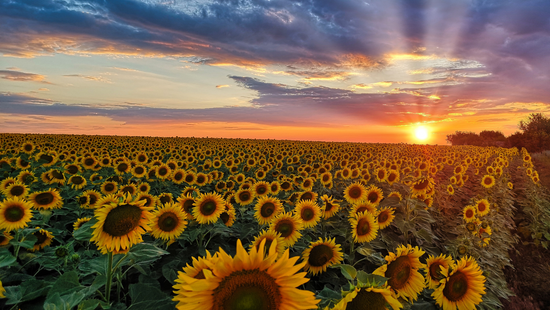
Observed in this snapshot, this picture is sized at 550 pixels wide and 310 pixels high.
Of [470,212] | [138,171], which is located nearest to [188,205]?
[138,171]

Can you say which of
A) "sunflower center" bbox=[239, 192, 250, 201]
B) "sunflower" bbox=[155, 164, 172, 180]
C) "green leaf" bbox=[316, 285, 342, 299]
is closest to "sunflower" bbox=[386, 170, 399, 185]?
"sunflower center" bbox=[239, 192, 250, 201]

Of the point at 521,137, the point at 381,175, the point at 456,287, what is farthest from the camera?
the point at 521,137

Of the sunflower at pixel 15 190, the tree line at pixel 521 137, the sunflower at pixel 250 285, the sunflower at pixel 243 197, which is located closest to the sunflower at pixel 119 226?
the sunflower at pixel 250 285

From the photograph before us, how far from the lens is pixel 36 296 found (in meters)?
2.53

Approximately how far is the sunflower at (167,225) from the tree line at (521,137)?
219 feet

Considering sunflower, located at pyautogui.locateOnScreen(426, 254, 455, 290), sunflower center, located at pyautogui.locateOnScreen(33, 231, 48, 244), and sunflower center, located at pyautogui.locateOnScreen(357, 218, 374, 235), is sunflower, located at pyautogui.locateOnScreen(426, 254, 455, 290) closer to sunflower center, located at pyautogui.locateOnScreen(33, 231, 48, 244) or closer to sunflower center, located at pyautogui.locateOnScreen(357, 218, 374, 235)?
sunflower center, located at pyautogui.locateOnScreen(357, 218, 374, 235)

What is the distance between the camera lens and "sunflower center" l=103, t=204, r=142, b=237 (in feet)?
8.36

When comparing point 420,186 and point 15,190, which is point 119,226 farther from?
point 420,186

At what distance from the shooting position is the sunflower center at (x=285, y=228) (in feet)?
11.6

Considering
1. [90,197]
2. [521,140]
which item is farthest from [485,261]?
[521,140]

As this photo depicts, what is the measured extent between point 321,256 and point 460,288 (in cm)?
133

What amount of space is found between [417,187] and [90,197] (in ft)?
21.4

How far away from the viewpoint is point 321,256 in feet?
10.7

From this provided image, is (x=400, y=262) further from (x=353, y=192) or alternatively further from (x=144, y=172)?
(x=144, y=172)
